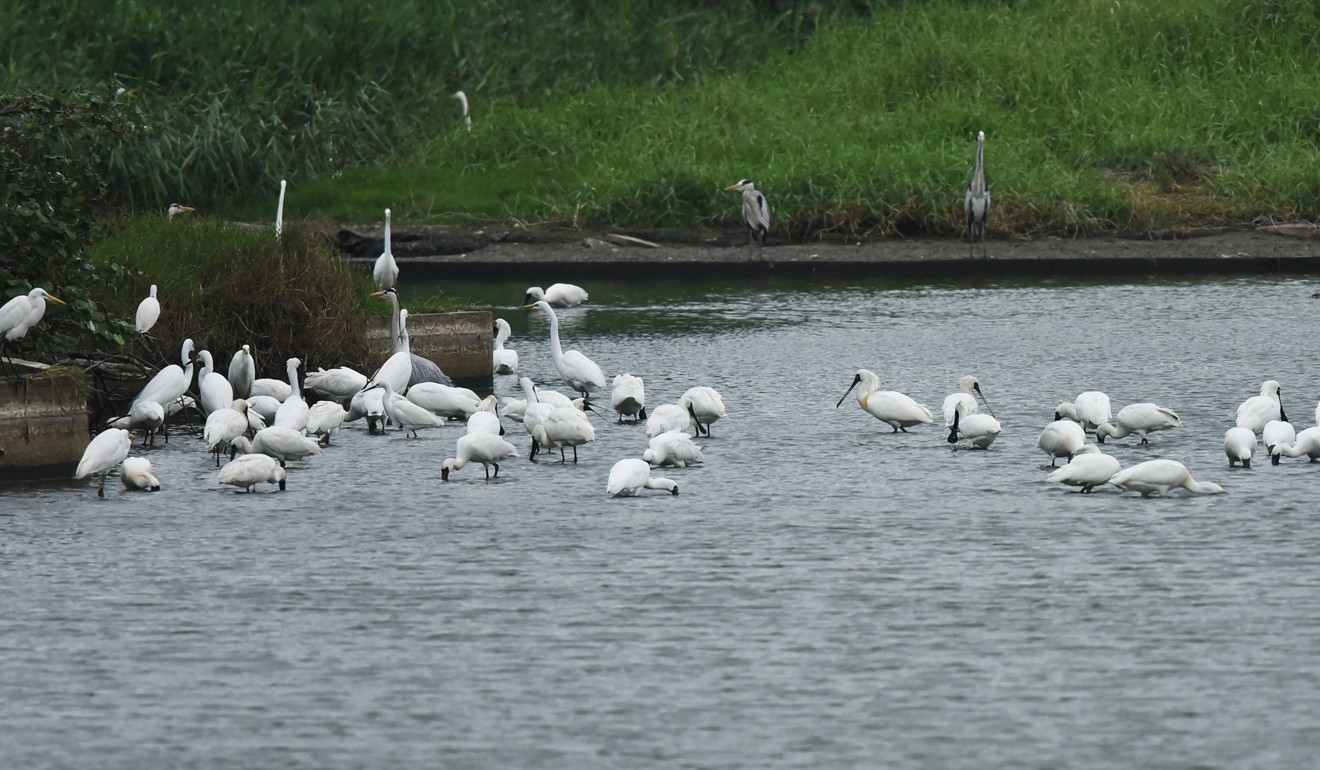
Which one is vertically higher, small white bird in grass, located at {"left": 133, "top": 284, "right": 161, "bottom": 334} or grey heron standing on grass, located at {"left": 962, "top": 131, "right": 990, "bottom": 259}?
grey heron standing on grass, located at {"left": 962, "top": 131, "right": 990, "bottom": 259}

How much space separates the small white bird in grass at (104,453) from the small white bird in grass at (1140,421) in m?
5.68

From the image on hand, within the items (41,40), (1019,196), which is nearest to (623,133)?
(1019,196)

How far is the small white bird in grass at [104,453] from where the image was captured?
1097 cm

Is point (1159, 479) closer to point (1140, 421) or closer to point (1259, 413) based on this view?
point (1140, 421)

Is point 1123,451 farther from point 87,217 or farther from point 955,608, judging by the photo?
point 87,217

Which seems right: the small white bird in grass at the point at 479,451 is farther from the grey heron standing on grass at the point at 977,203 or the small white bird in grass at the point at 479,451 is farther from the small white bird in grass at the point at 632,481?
the grey heron standing on grass at the point at 977,203

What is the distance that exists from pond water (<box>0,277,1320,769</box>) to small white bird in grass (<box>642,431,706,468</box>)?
0.12 meters

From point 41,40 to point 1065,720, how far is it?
2770 centimetres

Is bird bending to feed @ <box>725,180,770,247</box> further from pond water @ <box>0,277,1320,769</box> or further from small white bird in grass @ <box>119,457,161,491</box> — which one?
small white bird in grass @ <box>119,457,161,491</box>

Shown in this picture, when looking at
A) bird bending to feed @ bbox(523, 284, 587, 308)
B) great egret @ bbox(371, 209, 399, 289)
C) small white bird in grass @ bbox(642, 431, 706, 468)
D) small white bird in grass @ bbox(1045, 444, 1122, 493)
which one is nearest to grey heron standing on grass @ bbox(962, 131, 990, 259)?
bird bending to feed @ bbox(523, 284, 587, 308)

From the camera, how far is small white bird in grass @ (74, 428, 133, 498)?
10969 millimetres

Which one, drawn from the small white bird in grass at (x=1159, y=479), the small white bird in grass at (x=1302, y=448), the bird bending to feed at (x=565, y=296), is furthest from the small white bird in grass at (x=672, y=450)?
the bird bending to feed at (x=565, y=296)

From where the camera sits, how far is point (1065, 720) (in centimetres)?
684

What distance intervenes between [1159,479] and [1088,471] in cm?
40
